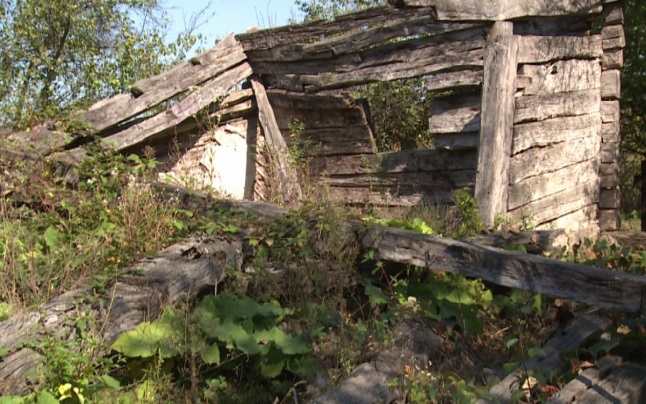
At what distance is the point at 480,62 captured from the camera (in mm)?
7008

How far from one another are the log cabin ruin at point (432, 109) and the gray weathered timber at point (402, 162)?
0.02 meters

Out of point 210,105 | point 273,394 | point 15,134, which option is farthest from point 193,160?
point 273,394

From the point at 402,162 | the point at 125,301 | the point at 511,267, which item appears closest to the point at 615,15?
the point at 402,162

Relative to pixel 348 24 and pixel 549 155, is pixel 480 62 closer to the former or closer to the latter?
pixel 549 155

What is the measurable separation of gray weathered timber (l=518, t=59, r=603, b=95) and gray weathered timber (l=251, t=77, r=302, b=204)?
303 centimetres

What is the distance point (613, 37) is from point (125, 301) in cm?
674

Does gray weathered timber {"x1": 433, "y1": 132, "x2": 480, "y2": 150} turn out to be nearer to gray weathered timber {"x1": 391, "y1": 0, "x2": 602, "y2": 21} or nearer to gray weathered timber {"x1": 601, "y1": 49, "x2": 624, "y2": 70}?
gray weathered timber {"x1": 391, "y1": 0, "x2": 602, "y2": 21}

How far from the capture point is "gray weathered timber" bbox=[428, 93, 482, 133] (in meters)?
7.07

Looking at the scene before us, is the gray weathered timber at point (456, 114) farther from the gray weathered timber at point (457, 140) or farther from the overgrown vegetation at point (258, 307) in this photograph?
the overgrown vegetation at point (258, 307)

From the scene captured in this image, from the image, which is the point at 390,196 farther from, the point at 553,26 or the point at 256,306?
the point at 256,306

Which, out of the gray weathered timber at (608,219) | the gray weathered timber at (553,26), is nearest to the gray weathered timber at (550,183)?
the gray weathered timber at (608,219)

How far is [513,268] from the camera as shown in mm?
4430

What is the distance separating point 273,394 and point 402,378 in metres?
0.80

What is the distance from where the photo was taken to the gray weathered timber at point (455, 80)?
23.6 feet
